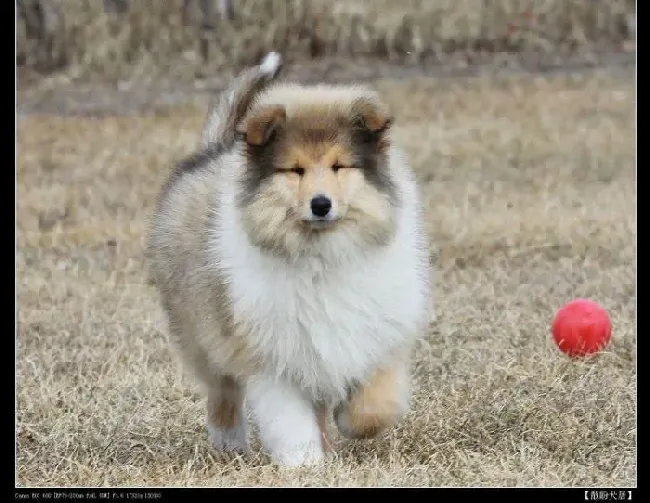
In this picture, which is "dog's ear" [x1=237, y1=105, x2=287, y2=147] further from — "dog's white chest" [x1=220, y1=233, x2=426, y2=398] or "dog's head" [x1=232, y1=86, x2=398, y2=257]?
"dog's white chest" [x1=220, y1=233, x2=426, y2=398]

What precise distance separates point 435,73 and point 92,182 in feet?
9.84

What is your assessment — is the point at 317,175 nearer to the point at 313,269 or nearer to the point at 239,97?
the point at 313,269

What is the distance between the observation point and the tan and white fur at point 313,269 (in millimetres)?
4301

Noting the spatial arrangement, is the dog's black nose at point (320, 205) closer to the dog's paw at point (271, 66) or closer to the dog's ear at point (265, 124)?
the dog's ear at point (265, 124)

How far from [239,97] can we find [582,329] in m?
1.95

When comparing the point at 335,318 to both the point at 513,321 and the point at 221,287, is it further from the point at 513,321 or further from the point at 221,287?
the point at 513,321

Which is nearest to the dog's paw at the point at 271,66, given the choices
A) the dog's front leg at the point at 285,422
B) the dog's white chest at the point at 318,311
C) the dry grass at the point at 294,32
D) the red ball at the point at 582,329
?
the dog's white chest at the point at 318,311

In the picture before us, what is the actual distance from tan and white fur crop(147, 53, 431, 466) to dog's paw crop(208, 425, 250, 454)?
384mm

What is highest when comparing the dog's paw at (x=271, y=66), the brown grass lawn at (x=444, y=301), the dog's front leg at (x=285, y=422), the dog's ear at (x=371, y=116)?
the dog's ear at (x=371, y=116)

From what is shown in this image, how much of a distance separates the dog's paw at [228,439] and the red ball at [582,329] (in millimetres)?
1681

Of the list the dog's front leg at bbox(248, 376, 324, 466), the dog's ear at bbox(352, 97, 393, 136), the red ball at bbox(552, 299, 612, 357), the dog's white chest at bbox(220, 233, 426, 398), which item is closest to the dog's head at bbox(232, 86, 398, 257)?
the dog's ear at bbox(352, 97, 393, 136)

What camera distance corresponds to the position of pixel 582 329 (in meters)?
5.95

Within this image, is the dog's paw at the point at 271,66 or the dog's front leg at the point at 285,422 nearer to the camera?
the dog's front leg at the point at 285,422

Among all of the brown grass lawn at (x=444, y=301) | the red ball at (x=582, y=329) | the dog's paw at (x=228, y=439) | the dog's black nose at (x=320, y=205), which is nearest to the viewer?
the dog's black nose at (x=320, y=205)
